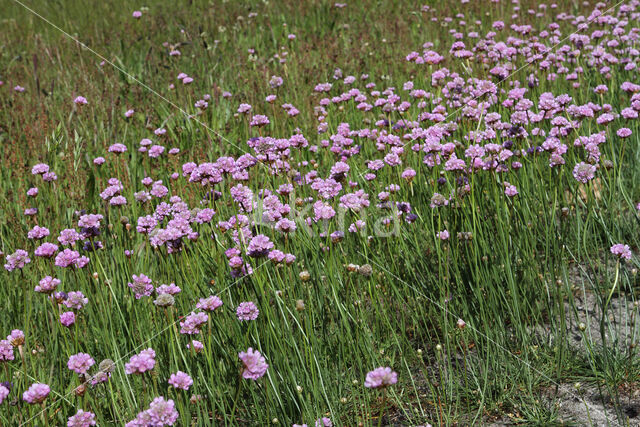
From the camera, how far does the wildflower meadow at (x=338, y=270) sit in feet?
7.55

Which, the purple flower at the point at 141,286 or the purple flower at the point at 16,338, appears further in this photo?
the purple flower at the point at 141,286

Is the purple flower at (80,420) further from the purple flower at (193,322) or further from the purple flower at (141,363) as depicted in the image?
the purple flower at (193,322)

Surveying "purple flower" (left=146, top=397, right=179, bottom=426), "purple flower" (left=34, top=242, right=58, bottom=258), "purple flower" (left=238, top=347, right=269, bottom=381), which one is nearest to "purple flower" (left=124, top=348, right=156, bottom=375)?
"purple flower" (left=146, top=397, right=179, bottom=426)

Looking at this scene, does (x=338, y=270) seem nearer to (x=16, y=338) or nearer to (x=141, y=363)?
(x=141, y=363)

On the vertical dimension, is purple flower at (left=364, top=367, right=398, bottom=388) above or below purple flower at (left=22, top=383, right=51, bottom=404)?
above

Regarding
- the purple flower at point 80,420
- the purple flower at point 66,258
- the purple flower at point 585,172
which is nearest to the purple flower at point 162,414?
the purple flower at point 80,420

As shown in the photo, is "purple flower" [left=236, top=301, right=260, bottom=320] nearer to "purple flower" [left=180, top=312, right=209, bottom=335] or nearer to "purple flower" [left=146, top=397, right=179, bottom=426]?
"purple flower" [left=180, top=312, right=209, bottom=335]

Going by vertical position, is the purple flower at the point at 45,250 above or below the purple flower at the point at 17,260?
above

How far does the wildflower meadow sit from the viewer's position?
230cm

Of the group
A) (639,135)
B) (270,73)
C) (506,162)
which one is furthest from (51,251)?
(270,73)

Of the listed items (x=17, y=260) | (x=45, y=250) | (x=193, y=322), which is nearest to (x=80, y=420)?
(x=193, y=322)

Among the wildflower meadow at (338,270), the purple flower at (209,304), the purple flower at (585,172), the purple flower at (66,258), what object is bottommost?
the wildflower meadow at (338,270)

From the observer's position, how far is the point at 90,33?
8047 mm

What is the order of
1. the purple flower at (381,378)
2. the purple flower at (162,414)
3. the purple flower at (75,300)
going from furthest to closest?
1. the purple flower at (75,300)
2. the purple flower at (162,414)
3. the purple flower at (381,378)
